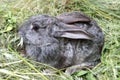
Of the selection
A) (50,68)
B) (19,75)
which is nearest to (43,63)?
(50,68)

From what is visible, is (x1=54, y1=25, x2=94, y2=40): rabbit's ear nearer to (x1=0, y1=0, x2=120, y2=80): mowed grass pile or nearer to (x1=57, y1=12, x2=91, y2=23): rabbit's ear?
(x1=57, y1=12, x2=91, y2=23): rabbit's ear

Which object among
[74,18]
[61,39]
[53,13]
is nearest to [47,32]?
[61,39]

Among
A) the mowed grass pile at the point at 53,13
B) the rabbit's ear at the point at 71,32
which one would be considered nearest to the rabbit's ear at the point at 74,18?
the rabbit's ear at the point at 71,32

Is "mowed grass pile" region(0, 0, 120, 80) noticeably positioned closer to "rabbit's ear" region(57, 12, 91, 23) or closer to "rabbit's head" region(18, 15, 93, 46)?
"rabbit's head" region(18, 15, 93, 46)

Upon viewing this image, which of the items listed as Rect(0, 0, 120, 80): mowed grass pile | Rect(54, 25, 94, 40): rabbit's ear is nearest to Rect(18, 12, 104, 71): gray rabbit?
Rect(54, 25, 94, 40): rabbit's ear

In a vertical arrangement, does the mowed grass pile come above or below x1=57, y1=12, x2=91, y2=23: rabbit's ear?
below

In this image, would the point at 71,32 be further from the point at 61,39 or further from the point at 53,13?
the point at 53,13

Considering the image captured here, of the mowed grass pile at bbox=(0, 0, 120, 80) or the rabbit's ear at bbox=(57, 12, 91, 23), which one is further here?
the rabbit's ear at bbox=(57, 12, 91, 23)

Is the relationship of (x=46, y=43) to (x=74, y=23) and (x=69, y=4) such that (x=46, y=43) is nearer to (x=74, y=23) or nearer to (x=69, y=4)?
(x=74, y=23)
